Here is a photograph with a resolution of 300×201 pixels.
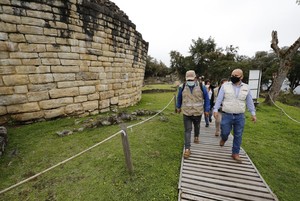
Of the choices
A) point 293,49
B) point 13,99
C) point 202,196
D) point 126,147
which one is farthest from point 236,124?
point 293,49

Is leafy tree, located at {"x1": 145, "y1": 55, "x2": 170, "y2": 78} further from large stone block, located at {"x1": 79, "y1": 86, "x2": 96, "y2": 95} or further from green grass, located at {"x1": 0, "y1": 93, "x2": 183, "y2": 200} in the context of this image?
green grass, located at {"x1": 0, "y1": 93, "x2": 183, "y2": 200}

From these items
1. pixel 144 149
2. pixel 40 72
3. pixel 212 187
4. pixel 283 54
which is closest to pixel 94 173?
pixel 144 149

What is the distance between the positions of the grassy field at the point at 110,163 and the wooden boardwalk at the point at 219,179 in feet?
0.63

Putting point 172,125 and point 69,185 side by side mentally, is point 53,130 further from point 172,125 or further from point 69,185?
point 172,125

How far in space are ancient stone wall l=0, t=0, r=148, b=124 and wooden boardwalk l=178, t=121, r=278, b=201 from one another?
4.23 m

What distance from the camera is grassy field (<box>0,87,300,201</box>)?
2508 millimetres

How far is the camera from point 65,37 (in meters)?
5.07

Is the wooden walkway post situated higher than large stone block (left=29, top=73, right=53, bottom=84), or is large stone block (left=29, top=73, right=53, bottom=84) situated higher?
large stone block (left=29, top=73, right=53, bottom=84)

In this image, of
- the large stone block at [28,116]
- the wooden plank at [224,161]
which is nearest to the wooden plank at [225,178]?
the wooden plank at [224,161]

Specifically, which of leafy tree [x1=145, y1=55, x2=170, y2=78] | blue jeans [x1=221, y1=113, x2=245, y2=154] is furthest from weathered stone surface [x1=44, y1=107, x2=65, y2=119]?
leafy tree [x1=145, y1=55, x2=170, y2=78]

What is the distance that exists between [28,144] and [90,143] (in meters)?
1.41

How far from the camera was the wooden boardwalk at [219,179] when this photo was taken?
2443 millimetres

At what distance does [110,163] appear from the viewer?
10.4 ft

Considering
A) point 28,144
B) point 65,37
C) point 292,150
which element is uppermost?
point 65,37
